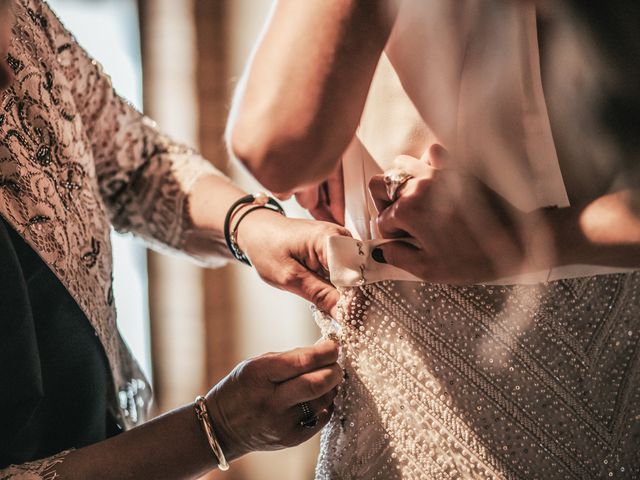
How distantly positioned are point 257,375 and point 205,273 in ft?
1.29

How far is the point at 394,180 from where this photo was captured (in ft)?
1.69

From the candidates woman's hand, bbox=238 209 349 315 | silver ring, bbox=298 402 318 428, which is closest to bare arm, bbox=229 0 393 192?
woman's hand, bbox=238 209 349 315

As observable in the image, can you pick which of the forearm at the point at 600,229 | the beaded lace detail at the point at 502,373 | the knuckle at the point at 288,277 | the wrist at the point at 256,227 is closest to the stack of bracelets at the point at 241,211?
the wrist at the point at 256,227

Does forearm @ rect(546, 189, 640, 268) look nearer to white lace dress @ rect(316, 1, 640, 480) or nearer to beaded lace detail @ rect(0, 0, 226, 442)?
white lace dress @ rect(316, 1, 640, 480)

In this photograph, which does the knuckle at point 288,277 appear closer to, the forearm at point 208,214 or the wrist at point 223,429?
the wrist at point 223,429

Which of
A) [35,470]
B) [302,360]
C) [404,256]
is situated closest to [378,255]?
[404,256]

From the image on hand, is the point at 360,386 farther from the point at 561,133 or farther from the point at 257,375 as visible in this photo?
the point at 561,133

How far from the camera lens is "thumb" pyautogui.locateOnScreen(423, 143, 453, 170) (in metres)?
0.51

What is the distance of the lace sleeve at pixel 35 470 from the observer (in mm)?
619

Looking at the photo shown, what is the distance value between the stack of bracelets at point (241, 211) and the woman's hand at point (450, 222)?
0.86 feet

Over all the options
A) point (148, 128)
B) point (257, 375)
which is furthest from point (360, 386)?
point (148, 128)

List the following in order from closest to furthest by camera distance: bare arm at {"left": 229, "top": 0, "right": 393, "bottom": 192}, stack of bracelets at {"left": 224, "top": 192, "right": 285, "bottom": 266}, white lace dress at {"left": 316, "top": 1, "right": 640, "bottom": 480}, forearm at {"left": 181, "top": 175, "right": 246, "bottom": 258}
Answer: bare arm at {"left": 229, "top": 0, "right": 393, "bottom": 192}
white lace dress at {"left": 316, "top": 1, "right": 640, "bottom": 480}
stack of bracelets at {"left": 224, "top": 192, "right": 285, "bottom": 266}
forearm at {"left": 181, "top": 175, "right": 246, "bottom": 258}

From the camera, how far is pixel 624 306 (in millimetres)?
576

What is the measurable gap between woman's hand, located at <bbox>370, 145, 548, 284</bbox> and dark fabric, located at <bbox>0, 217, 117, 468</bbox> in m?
0.39
